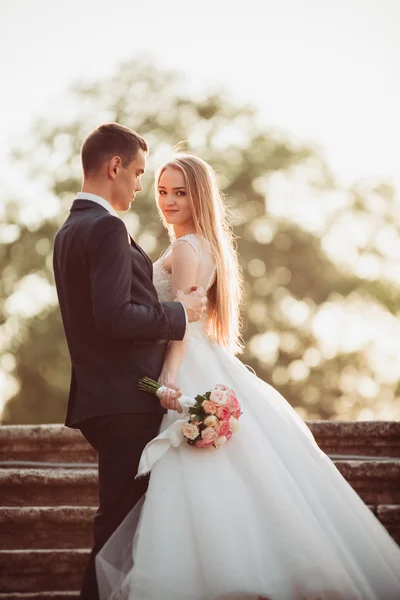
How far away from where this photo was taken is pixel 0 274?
2075cm

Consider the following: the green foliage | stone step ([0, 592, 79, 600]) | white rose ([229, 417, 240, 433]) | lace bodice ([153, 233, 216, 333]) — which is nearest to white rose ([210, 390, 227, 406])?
white rose ([229, 417, 240, 433])

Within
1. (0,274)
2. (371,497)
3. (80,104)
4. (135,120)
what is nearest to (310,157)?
(135,120)

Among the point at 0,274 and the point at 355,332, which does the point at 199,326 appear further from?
the point at 355,332

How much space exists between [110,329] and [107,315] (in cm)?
7

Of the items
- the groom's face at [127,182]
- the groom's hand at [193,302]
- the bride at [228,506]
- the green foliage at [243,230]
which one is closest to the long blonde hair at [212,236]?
the bride at [228,506]

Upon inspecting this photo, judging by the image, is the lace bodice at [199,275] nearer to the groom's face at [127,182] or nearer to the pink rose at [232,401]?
the groom's face at [127,182]

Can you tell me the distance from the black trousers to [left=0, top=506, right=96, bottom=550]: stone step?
127 cm

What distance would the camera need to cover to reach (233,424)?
3889 mm

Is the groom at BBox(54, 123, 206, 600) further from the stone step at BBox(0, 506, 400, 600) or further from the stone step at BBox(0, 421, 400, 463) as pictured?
the stone step at BBox(0, 421, 400, 463)

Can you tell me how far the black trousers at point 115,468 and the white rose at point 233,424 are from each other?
0.38 metres

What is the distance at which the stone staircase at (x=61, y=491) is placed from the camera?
490cm

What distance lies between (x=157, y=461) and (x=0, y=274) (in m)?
17.6

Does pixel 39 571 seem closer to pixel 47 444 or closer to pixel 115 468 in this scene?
pixel 47 444

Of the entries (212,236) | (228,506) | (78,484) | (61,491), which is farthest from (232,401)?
(61,491)
